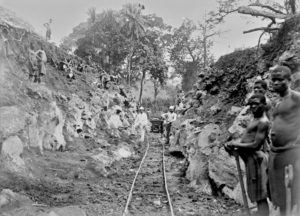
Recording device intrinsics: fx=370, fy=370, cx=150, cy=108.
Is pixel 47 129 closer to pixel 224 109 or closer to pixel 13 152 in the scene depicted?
pixel 13 152

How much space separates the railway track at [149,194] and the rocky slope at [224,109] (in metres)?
0.96

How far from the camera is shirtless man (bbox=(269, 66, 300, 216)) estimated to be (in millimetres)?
3980

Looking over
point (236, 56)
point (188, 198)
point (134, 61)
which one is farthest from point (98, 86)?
point (134, 61)

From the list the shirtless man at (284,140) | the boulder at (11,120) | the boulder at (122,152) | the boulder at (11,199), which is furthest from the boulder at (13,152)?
the shirtless man at (284,140)

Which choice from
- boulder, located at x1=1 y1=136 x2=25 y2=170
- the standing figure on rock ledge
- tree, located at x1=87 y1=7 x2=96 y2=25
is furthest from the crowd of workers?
tree, located at x1=87 y1=7 x2=96 y2=25

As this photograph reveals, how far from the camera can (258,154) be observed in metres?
4.65

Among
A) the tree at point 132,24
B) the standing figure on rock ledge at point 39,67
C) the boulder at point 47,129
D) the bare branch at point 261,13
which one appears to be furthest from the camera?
the tree at point 132,24

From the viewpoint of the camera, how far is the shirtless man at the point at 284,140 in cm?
398

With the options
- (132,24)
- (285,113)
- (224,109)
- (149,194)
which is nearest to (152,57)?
(132,24)

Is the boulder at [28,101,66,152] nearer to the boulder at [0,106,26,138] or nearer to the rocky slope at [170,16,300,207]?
the boulder at [0,106,26,138]

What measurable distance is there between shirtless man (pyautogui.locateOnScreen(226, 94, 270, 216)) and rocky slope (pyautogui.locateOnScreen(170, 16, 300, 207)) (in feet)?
2.62

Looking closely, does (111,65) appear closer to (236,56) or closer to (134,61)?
(134,61)

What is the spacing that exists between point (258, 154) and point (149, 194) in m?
4.72

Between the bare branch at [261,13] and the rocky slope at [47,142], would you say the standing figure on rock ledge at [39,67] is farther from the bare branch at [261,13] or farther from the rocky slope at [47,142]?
the bare branch at [261,13]
